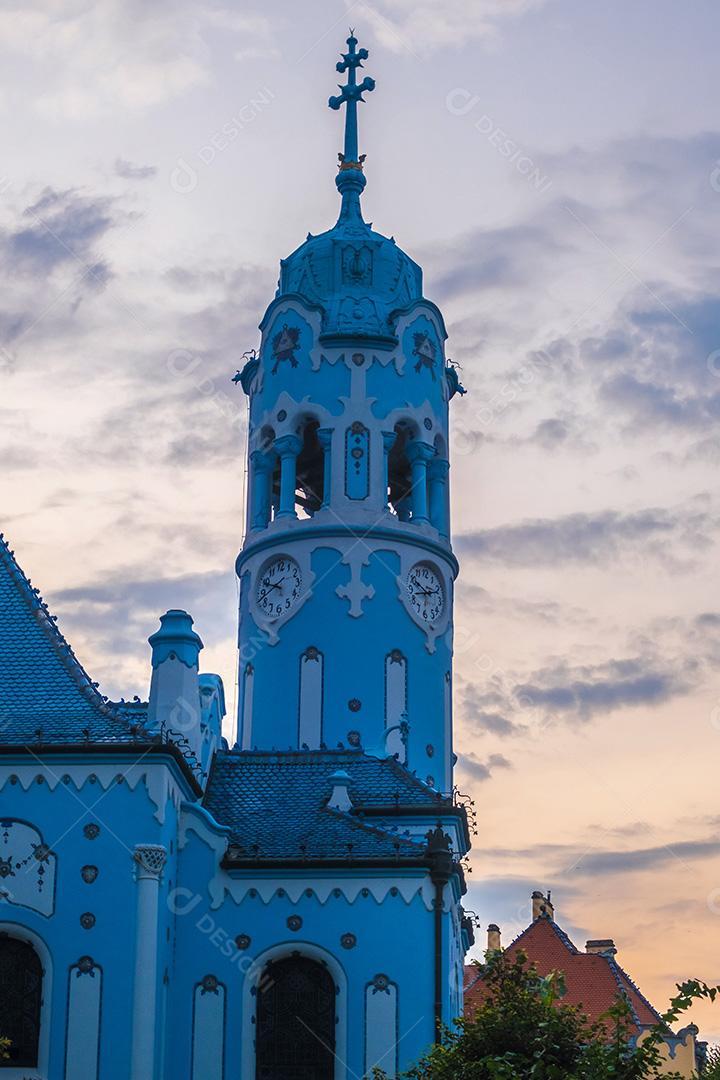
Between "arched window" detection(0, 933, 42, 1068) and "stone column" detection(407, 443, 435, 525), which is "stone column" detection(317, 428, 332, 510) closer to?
"stone column" detection(407, 443, 435, 525)

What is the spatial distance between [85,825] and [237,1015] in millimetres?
4816

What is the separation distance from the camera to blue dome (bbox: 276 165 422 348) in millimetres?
47062

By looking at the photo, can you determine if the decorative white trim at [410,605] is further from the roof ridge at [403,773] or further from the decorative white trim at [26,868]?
the decorative white trim at [26,868]

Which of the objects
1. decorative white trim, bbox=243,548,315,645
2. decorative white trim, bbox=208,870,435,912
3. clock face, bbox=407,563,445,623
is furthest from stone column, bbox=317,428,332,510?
decorative white trim, bbox=208,870,435,912

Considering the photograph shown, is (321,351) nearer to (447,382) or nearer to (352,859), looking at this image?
(447,382)

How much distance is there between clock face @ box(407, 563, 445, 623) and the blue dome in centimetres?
660

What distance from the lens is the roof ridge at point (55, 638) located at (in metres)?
32.3

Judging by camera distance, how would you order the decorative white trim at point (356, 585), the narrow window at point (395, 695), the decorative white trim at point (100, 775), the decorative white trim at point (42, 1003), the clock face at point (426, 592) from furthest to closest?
the clock face at point (426, 592)
the decorative white trim at point (356, 585)
the narrow window at point (395, 695)
the decorative white trim at point (100, 775)
the decorative white trim at point (42, 1003)

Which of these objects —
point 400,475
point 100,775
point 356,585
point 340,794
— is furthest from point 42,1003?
point 400,475

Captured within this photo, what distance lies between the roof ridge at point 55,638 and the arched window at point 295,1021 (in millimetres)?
5863

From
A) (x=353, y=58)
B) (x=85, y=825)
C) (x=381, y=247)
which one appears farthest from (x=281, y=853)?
(x=353, y=58)

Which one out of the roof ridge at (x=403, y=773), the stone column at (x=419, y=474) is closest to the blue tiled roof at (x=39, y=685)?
the roof ridge at (x=403, y=773)

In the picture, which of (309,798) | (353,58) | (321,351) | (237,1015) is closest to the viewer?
(237,1015)

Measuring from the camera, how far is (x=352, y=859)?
32.6 metres
